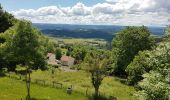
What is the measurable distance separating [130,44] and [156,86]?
7630 centimetres

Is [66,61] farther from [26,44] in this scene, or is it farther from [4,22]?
→ [26,44]

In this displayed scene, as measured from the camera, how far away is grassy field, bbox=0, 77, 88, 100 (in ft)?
164

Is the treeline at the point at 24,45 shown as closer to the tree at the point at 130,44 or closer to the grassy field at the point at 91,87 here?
the grassy field at the point at 91,87

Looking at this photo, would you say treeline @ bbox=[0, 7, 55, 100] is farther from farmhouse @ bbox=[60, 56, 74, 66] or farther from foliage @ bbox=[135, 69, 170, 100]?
farmhouse @ bbox=[60, 56, 74, 66]

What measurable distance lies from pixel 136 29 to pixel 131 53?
7593 mm

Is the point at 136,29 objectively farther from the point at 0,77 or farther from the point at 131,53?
the point at 0,77

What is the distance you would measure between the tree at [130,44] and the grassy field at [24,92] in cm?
4391

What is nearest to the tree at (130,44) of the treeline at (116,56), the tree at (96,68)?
the treeline at (116,56)

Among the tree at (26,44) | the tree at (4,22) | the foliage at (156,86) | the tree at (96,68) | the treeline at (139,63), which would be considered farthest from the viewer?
the tree at (4,22)

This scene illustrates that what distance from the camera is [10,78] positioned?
6303 cm

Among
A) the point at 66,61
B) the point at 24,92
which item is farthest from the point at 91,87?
the point at 66,61

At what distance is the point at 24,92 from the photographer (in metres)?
53.2

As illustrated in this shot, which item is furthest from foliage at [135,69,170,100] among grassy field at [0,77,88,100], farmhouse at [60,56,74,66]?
farmhouse at [60,56,74,66]

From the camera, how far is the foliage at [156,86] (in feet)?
79.8
